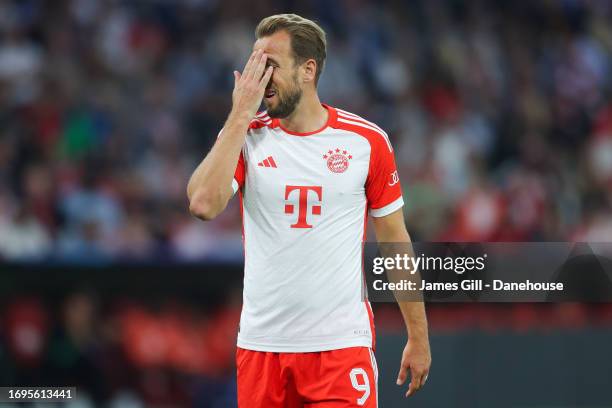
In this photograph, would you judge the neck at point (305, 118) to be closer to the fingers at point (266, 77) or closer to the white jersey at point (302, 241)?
the white jersey at point (302, 241)

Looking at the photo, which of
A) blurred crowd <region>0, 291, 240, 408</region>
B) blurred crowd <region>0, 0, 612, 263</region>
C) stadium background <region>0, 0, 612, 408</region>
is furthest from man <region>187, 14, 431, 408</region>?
blurred crowd <region>0, 0, 612, 263</region>

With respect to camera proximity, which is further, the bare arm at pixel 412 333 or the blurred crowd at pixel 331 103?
the blurred crowd at pixel 331 103

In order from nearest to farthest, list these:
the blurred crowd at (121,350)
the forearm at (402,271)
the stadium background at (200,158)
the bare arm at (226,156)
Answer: the bare arm at (226,156) → the forearm at (402,271) → the stadium background at (200,158) → the blurred crowd at (121,350)

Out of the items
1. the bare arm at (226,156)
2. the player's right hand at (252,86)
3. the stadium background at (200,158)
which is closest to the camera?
the bare arm at (226,156)

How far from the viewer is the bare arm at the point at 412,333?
4473mm

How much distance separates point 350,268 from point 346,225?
0.17 metres

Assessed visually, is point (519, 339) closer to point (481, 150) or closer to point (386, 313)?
point (386, 313)

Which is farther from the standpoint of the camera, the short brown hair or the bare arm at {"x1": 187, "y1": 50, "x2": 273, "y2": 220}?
the short brown hair

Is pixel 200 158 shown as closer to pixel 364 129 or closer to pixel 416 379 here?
pixel 364 129

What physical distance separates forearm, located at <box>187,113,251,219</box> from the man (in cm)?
3

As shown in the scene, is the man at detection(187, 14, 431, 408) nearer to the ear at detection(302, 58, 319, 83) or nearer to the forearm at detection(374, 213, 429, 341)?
the ear at detection(302, 58, 319, 83)

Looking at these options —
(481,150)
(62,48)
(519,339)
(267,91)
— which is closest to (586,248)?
(519,339)

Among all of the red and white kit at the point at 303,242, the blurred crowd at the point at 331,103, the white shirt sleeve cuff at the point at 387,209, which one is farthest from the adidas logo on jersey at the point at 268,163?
the blurred crowd at the point at 331,103

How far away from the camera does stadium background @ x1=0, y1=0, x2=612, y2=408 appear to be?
7000 millimetres
